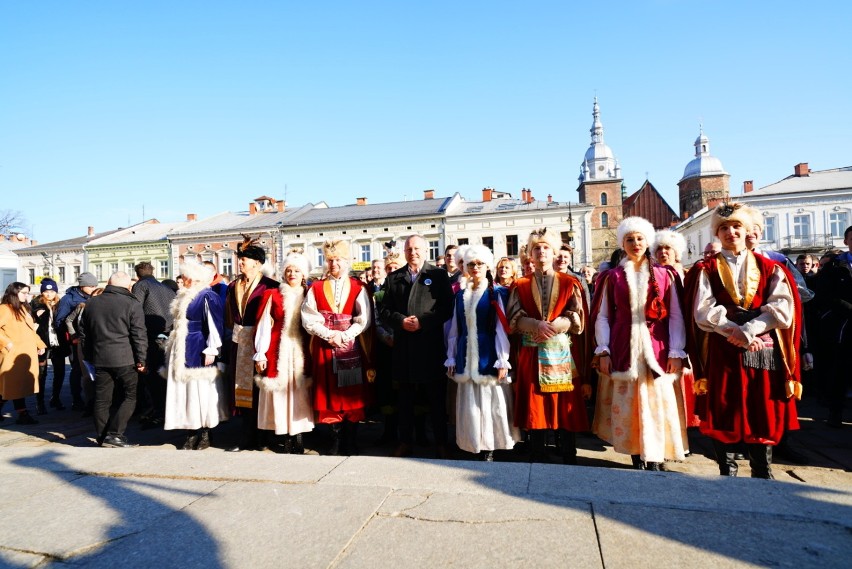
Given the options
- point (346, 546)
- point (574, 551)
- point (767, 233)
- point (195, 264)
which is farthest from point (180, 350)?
point (767, 233)

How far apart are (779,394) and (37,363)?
821 cm

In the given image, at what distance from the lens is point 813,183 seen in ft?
119

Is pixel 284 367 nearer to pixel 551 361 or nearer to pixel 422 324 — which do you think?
pixel 422 324

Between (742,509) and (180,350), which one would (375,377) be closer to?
(180,350)

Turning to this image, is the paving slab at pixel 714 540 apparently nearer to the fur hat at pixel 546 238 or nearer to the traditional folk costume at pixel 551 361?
the traditional folk costume at pixel 551 361

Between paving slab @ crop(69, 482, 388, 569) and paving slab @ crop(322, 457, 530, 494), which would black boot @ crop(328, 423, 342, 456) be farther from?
paving slab @ crop(69, 482, 388, 569)

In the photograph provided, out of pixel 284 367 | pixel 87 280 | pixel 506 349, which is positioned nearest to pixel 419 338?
pixel 506 349

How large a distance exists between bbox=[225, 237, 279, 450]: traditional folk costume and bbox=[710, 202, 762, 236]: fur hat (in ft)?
12.6

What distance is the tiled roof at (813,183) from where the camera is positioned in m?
35.2

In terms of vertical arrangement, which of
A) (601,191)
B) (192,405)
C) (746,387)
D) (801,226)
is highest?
(601,191)

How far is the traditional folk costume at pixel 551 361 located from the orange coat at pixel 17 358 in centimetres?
635

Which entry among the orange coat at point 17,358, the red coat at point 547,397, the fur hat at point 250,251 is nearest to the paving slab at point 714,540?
the red coat at point 547,397

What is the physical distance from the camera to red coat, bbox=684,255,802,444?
345 centimetres

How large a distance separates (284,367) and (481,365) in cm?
180
